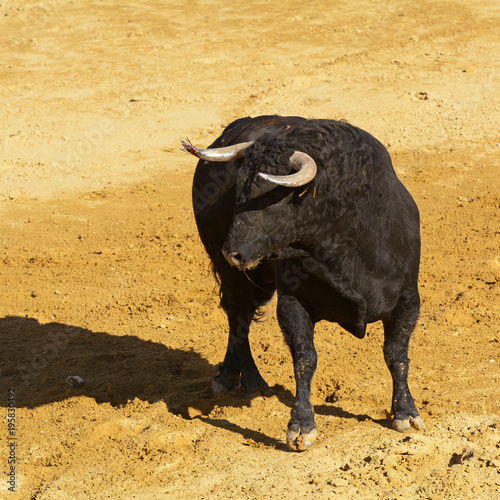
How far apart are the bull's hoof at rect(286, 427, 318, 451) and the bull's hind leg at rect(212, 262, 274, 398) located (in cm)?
119

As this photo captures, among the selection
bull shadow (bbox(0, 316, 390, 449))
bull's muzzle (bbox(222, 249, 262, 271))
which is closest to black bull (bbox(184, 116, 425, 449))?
bull's muzzle (bbox(222, 249, 262, 271))

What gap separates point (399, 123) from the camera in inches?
532

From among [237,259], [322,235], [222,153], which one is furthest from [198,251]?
[237,259]

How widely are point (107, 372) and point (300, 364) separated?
250 cm

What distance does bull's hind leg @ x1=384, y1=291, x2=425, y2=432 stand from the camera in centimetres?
592

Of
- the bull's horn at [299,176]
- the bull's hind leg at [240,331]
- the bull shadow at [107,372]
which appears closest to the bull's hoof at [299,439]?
the bull shadow at [107,372]

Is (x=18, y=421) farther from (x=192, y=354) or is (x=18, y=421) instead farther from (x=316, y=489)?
(x=316, y=489)

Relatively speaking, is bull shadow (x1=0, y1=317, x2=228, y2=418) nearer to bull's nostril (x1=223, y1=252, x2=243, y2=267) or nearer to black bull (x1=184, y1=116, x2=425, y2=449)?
black bull (x1=184, y1=116, x2=425, y2=449)

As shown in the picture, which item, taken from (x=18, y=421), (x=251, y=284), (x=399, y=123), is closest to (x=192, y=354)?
(x=251, y=284)

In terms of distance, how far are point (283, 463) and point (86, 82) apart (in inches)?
466

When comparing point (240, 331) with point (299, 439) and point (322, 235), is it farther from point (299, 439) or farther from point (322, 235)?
point (322, 235)

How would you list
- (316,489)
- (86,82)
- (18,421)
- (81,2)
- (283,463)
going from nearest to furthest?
1. (316,489)
2. (283,463)
3. (18,421)
4. (86,82)
5. (81,2)

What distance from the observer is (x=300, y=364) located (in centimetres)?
574

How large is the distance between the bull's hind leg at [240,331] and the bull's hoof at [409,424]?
4.46 feet
